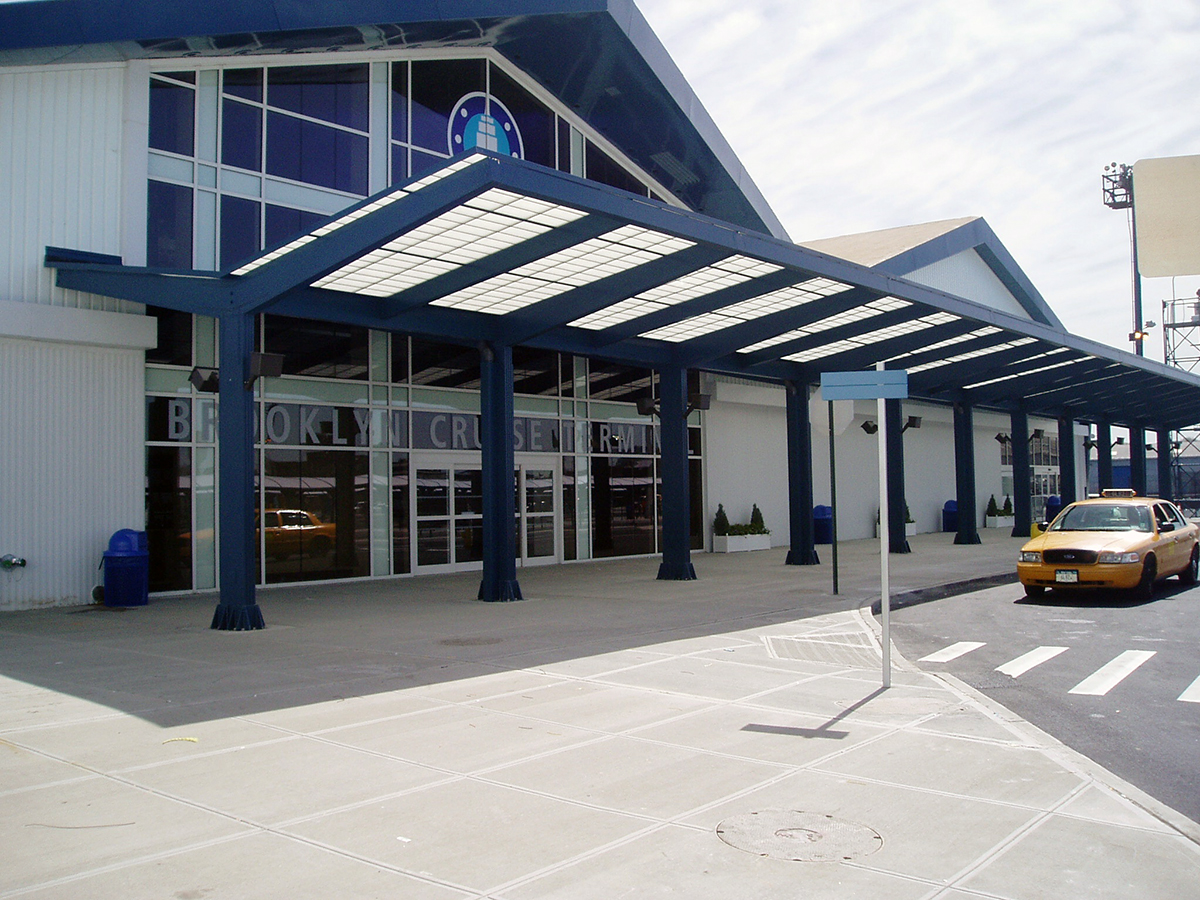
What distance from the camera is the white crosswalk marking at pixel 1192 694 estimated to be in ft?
27.5

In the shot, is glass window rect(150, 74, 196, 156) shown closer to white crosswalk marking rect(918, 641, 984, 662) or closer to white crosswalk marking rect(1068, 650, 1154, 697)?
white crosswalk marking rect(918, 641, 984, 662)

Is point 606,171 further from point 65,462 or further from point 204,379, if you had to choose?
point 65,462

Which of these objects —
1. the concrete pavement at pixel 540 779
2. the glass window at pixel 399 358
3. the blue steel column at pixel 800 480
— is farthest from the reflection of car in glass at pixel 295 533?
the blue steel column at pixel 800 480

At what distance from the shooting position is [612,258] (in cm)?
1329

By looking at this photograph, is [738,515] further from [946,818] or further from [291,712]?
[946,818]

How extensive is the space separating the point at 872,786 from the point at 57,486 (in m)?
13.5

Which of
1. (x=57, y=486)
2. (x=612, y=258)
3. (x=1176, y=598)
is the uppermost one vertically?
(x=612, y=258)

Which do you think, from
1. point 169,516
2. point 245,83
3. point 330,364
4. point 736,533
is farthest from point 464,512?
point 736,533

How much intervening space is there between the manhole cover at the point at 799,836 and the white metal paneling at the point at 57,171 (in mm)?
13976

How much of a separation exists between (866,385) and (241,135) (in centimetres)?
1271

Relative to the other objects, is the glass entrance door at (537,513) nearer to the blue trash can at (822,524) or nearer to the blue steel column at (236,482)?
the blue trash can at (822,524)

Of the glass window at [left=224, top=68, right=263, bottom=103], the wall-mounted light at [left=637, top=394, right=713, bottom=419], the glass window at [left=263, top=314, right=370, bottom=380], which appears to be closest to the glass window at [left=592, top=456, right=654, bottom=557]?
the wall-mounted light at [left=637, top=394, right=713, bottom=419]

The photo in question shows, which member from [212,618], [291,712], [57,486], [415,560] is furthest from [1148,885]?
[415,560]

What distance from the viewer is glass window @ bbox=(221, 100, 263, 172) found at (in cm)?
1691
